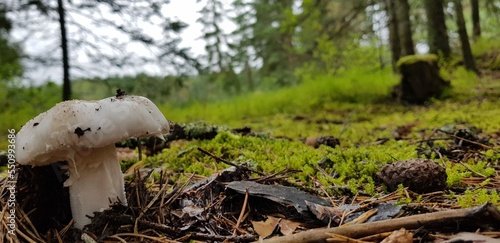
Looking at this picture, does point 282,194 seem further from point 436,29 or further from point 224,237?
point 436,29

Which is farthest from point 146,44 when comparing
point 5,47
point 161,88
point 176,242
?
point 176,242

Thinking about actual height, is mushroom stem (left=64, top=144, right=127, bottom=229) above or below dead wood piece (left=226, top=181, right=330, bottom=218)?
above

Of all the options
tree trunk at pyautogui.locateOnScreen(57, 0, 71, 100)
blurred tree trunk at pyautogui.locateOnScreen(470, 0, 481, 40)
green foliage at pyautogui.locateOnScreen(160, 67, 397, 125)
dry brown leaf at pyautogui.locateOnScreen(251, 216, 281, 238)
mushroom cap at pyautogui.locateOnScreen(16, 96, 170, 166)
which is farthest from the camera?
blurred tree trunk at pyautogui.locateOnScreen(470, 0, 481, 40)

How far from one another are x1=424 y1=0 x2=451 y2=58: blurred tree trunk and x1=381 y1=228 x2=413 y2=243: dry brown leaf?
608cm

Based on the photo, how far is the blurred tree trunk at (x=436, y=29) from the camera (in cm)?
666

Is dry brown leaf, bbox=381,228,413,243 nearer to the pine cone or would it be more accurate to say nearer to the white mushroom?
the pine cone

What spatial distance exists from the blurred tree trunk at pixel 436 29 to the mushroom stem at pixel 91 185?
629 cm

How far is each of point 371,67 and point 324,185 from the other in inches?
277

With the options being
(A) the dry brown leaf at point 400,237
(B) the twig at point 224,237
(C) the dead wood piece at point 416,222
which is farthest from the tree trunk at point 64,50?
(A) the dry brown leaf at point 400,237

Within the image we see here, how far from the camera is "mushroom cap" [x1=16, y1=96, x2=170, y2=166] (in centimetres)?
126

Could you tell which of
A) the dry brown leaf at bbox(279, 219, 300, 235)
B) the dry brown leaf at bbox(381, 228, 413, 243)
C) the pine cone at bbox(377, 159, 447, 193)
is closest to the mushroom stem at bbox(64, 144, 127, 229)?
the dry brown leaf at bbox(279, 219, 300, 235)

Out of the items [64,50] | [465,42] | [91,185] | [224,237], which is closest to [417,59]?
[465,42]

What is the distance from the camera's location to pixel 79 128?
1.26m

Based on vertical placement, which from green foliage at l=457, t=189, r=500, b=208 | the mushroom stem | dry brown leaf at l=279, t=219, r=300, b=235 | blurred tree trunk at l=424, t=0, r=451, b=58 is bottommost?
green foliage at l=457, t=189, r=500, b=208
